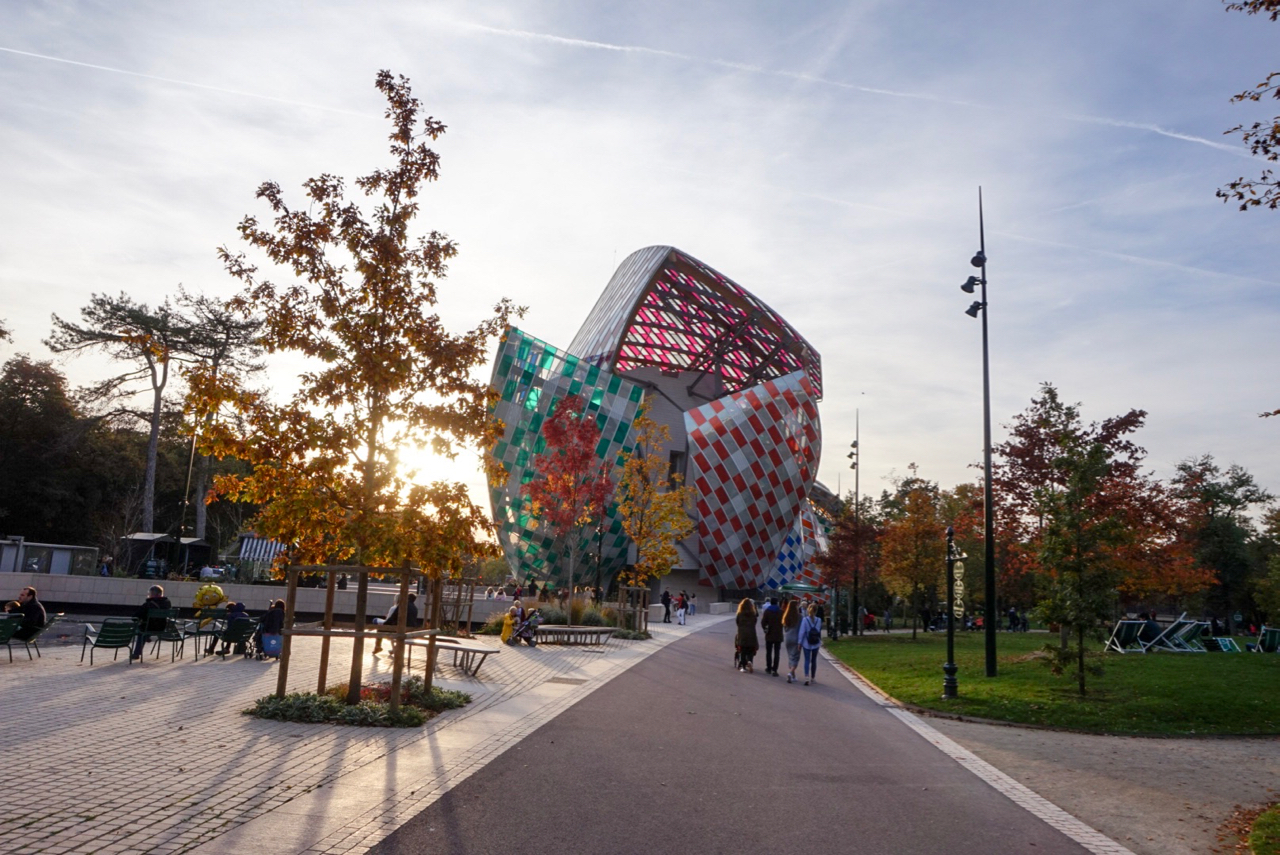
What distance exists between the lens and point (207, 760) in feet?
25.5

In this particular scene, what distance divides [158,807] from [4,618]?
1032 cm

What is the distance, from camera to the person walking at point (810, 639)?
58.8 feet

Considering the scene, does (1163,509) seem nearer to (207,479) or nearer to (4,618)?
(4,618)

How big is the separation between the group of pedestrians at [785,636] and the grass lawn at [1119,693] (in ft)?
5.50

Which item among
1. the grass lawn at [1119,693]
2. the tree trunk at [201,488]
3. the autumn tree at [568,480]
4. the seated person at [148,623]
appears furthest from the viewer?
the tree trunk at [201,488]

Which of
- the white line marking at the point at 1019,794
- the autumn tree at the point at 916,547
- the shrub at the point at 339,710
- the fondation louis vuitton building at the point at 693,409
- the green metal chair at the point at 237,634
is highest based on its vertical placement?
the fondation louis vuitton building at the point at 693,409

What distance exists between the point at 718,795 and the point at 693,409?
48403mm

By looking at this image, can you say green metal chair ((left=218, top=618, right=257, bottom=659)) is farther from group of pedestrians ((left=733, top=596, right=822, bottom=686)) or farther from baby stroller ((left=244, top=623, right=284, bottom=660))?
group of pedestrians ((left=733, top=596, right=822, bottom=686))

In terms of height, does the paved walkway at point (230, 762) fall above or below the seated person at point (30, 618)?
below

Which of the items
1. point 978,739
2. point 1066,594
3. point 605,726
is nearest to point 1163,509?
point 1066,594

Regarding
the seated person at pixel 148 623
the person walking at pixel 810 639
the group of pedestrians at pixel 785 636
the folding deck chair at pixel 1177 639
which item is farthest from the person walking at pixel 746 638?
the folding deck chair at pixel 1177 639

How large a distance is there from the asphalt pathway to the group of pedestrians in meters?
5.47

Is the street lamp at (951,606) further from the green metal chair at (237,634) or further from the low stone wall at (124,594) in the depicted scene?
the low stone wall at (124,594)

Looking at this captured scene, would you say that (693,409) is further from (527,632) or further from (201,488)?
(527,632)
